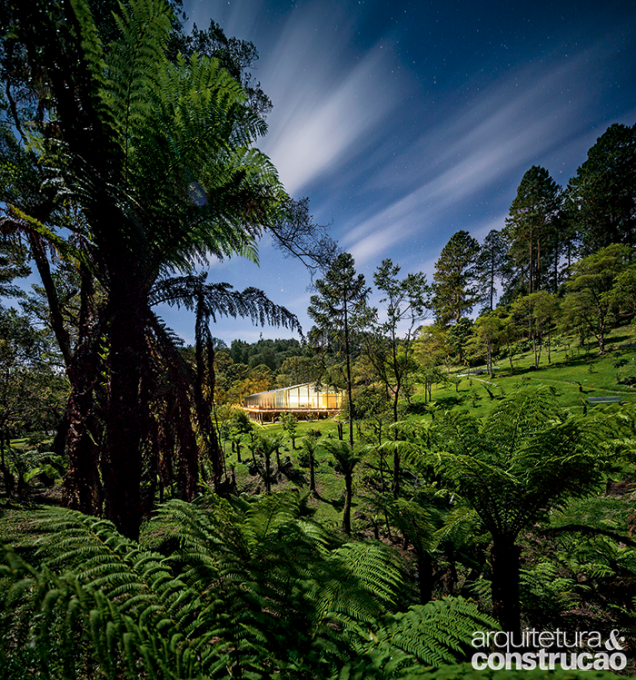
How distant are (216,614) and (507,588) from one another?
228 cm

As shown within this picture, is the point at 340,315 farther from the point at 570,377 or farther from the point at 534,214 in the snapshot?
the point at 534,214

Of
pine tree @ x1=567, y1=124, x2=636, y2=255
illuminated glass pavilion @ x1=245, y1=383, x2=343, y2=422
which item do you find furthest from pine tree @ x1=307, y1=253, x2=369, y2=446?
pine tree @ x1=567, y1=124, x2=636, y2=255

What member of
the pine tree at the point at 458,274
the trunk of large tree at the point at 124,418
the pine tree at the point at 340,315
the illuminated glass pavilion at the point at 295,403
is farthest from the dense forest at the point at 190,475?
the pine tree at the point at 458,274

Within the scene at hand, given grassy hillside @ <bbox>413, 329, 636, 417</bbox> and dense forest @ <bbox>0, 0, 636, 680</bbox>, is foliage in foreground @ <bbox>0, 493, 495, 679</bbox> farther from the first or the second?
grassy hillside @ <bbox>413, 329, 636, 417</bbox>

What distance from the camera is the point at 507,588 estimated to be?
2051 millimetres

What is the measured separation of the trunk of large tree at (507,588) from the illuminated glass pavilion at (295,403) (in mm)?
18550

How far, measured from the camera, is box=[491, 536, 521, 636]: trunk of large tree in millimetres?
2008

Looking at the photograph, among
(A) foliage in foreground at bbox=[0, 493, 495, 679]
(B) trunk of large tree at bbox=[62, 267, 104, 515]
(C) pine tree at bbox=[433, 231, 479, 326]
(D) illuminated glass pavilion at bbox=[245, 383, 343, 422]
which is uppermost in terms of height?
(C) pine tree at bbox=[433, 231, 479, 326]

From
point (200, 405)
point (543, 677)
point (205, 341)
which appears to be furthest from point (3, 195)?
point (543, 677)

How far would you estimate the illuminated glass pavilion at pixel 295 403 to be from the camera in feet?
71.2

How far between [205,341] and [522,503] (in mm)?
3093

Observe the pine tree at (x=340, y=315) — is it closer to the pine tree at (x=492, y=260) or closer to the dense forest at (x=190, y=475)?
the dense forest at (x=190, y=475)

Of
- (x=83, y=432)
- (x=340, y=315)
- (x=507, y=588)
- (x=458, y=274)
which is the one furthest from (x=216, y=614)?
(x=458, y=274)

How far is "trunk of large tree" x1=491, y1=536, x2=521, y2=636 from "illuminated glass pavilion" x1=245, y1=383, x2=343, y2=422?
730 inches
